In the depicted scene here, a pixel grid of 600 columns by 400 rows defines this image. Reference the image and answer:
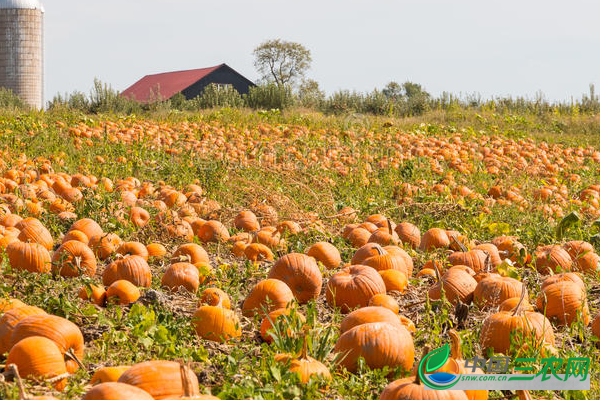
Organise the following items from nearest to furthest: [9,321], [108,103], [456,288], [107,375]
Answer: [107,375], [9,321], [456,288], [108,103]

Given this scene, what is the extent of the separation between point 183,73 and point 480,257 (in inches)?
1875

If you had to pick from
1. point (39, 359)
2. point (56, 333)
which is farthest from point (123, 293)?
point (39, 359)

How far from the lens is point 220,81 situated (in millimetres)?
47938

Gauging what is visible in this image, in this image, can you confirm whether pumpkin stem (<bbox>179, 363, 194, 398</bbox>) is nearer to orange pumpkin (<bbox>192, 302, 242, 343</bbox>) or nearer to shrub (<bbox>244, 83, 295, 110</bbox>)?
orange pumpkin (<bbox>192, 302, 242, 343</bbox>)

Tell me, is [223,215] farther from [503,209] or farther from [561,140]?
[561,140]

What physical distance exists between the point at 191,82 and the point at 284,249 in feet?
138

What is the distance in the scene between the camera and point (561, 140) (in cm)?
1978

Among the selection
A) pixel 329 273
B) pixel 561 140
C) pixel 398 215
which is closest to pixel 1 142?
pixel 398 215

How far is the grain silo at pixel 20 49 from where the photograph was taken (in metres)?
29.9

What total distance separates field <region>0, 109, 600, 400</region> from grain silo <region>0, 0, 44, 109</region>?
17208mm

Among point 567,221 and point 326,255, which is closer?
point 326,255

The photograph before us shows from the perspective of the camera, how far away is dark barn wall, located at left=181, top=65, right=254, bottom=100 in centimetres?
4620

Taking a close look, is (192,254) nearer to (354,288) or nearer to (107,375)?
(354,288)

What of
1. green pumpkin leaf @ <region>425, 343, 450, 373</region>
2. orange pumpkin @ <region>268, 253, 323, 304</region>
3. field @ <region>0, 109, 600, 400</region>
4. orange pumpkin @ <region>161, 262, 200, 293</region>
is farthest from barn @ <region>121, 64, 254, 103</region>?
green pumpkin leaf @ <region>425, 343, 450, 373</region>
